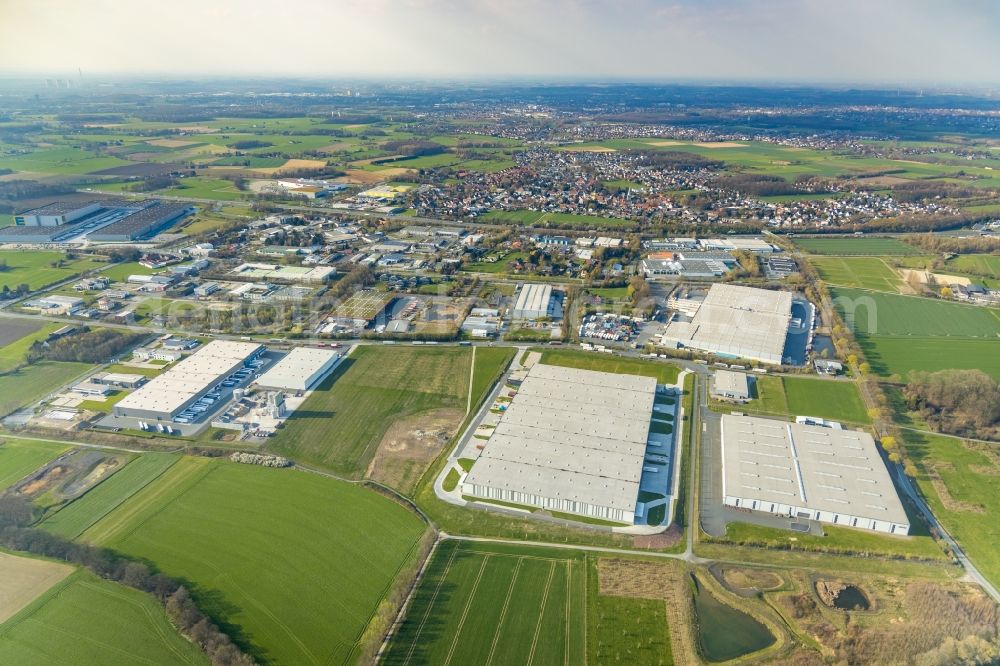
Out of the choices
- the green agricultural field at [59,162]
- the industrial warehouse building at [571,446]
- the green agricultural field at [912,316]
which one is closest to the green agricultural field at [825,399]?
the industrial warehouse building at [571,446]

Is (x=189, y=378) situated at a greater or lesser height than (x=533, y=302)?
lesser

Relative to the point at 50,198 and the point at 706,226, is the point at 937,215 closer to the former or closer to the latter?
the point at 706,226

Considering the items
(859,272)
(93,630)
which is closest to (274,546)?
(93,630)

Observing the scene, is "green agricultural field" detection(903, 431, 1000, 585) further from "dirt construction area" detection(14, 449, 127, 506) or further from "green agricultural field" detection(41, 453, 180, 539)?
"dirt construction area" detection(14, 449, 127, 506)

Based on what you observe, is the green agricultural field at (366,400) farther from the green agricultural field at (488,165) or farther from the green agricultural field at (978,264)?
the green agricultural field at (488,165)

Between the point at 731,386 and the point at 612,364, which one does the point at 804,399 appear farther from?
the point at 612,364

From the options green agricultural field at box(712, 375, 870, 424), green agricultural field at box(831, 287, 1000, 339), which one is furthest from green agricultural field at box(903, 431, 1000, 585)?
green agricultural field at box(831, 287, 1000, 339)

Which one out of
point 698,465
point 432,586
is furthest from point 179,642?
point 698,465
